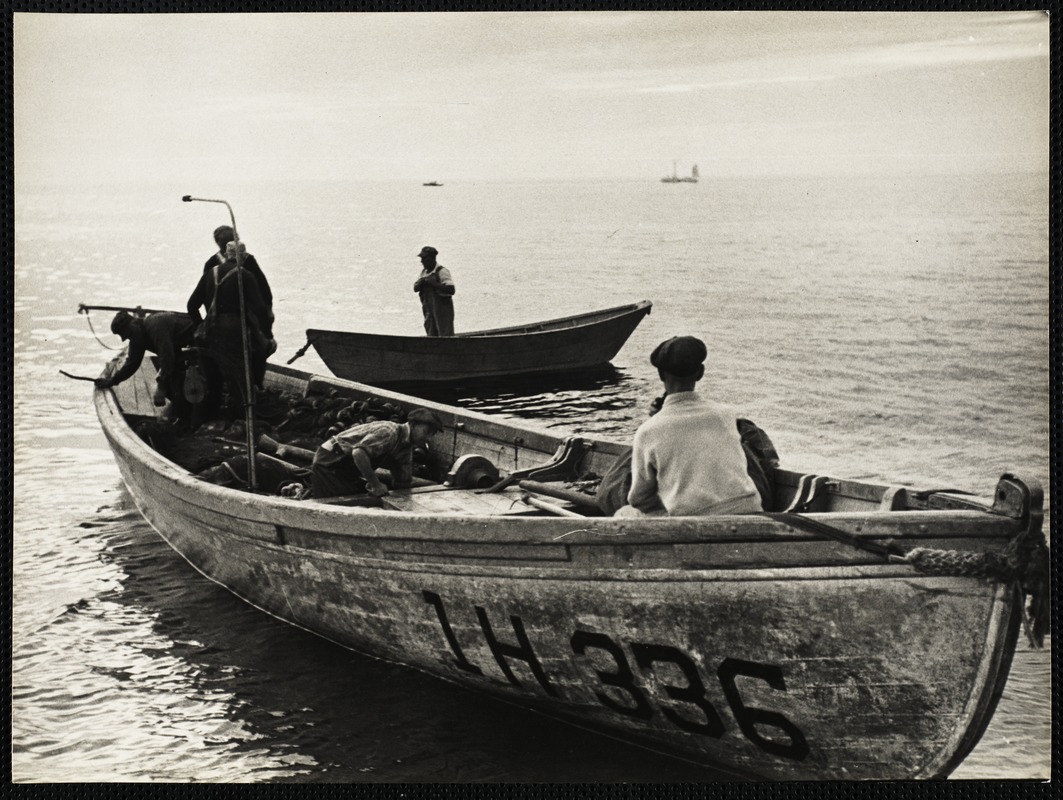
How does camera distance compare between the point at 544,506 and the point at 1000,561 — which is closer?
the point at 1000,561

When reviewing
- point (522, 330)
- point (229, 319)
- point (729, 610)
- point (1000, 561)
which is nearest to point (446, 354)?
point (522, 330)

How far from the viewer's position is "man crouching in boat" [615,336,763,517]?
354 centimetres

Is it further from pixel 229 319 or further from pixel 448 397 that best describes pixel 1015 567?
pixel 448 397

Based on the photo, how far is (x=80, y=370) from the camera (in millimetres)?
8898

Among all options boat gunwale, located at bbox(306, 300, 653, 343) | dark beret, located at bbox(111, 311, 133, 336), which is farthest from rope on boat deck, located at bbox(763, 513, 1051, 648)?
boat gunwale, located at bbox(306, 300, 653, 343)

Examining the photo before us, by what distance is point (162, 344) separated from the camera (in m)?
6.48

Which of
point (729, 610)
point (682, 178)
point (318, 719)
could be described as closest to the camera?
point (729, 610)

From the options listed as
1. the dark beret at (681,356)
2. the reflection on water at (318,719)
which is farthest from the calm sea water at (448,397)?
the dark beret at (681,356)

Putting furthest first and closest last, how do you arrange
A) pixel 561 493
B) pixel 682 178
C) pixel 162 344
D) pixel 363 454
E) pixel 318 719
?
pixel 682 178, pixel 162 344, pixel 363 454, pixel 561 493, pixel 318 719

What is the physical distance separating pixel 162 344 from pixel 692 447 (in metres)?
3.92

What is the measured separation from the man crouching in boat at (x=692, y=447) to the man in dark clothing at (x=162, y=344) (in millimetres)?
3793

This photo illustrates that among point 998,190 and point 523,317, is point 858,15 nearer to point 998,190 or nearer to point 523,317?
point 998,190

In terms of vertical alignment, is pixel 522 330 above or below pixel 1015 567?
above

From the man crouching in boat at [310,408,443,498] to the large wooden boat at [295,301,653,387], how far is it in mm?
4706
